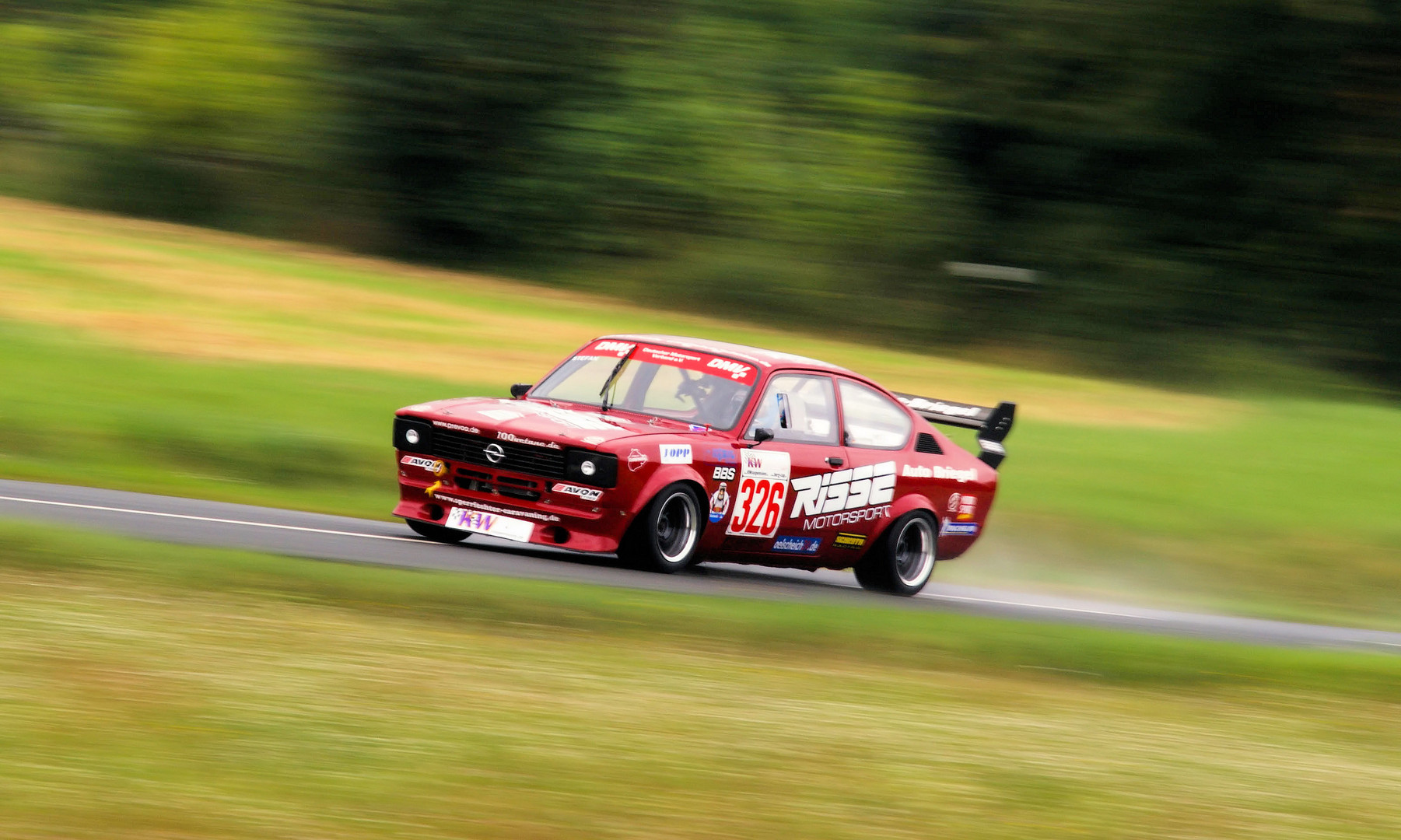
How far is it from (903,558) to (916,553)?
165mm

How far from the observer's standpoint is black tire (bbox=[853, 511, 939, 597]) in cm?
1177

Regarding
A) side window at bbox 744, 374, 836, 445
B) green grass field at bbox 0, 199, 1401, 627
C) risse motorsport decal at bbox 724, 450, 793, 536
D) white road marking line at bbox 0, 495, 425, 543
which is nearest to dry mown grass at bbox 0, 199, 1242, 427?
green grass field at bbox 0, 199, 1401, 627

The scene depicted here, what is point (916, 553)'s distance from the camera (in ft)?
39.9

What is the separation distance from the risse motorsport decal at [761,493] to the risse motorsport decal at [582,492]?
1.14 metres

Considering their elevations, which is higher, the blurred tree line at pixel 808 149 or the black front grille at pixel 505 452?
the blurred tree line at pixel 808 149

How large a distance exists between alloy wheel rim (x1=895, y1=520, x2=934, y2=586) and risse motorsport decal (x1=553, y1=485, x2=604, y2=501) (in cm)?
307

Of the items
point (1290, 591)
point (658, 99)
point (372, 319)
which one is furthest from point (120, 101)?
point (1290, 591)

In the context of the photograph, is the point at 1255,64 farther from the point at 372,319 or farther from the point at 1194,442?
the point at 372,319

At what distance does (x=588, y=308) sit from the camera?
27250mm

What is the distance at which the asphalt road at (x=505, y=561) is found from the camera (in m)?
9.39

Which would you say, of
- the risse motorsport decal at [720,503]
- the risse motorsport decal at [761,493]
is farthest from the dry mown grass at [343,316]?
the risse motorsport decal at [720,503]

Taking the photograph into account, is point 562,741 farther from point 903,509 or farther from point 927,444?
point 927,444

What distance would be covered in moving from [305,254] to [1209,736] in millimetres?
23160

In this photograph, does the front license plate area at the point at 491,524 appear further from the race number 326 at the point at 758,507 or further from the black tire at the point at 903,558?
the black tire at the point at 903,558
